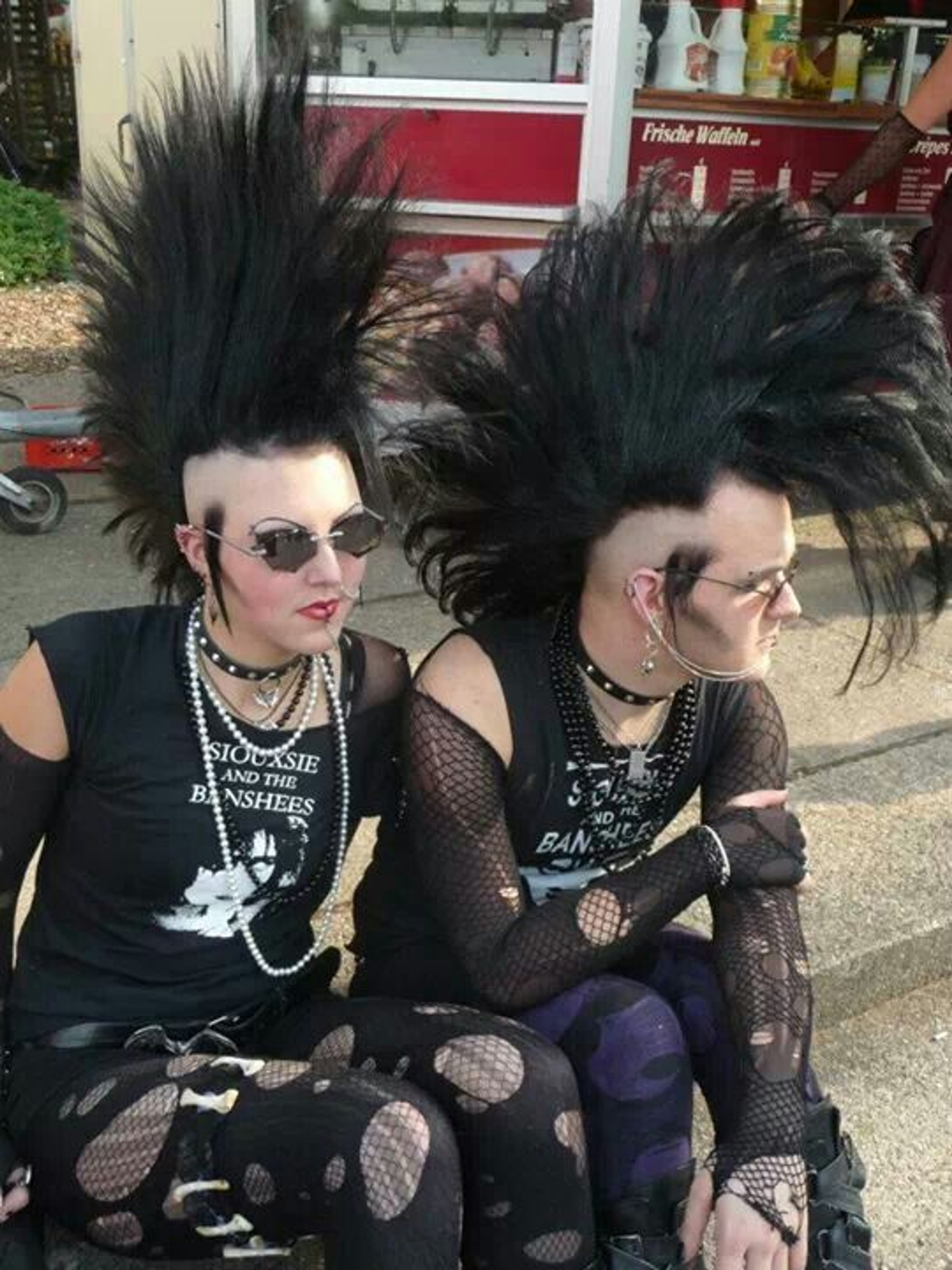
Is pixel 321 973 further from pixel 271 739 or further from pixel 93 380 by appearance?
pixel 93 380

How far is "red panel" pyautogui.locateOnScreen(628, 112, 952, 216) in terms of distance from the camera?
5.20 metres

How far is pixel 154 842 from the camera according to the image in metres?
2.00

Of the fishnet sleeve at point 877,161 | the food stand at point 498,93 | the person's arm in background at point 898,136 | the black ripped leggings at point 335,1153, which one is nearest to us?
the black ripped leggings at point 335,1153

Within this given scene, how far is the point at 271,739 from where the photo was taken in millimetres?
2059

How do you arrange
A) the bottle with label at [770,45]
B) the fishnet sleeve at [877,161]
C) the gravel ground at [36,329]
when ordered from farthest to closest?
the gravel ground at [36,329] < the bottle with label at [770,45] < the fishnet sleeve at [877,161]

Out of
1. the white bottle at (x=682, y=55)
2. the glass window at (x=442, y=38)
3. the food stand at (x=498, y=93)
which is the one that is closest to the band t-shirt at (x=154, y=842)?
the food stand at (x=498, y=93)

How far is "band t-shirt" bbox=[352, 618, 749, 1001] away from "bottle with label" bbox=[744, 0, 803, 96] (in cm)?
377

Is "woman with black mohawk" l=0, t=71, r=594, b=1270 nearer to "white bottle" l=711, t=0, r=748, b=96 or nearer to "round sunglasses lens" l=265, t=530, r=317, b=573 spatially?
"round sunglasses lens" l=265, t=530, r=317, b=573

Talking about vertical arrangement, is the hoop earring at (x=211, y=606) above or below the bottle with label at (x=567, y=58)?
below

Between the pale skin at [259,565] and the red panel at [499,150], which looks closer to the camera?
the pale skin at [259,565]

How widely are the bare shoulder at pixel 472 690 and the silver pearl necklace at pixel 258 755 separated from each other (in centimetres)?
14

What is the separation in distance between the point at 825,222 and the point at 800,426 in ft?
1.25

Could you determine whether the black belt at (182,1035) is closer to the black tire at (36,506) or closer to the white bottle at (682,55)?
the black tire at (36,506)

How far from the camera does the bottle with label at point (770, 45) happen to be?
529cm
